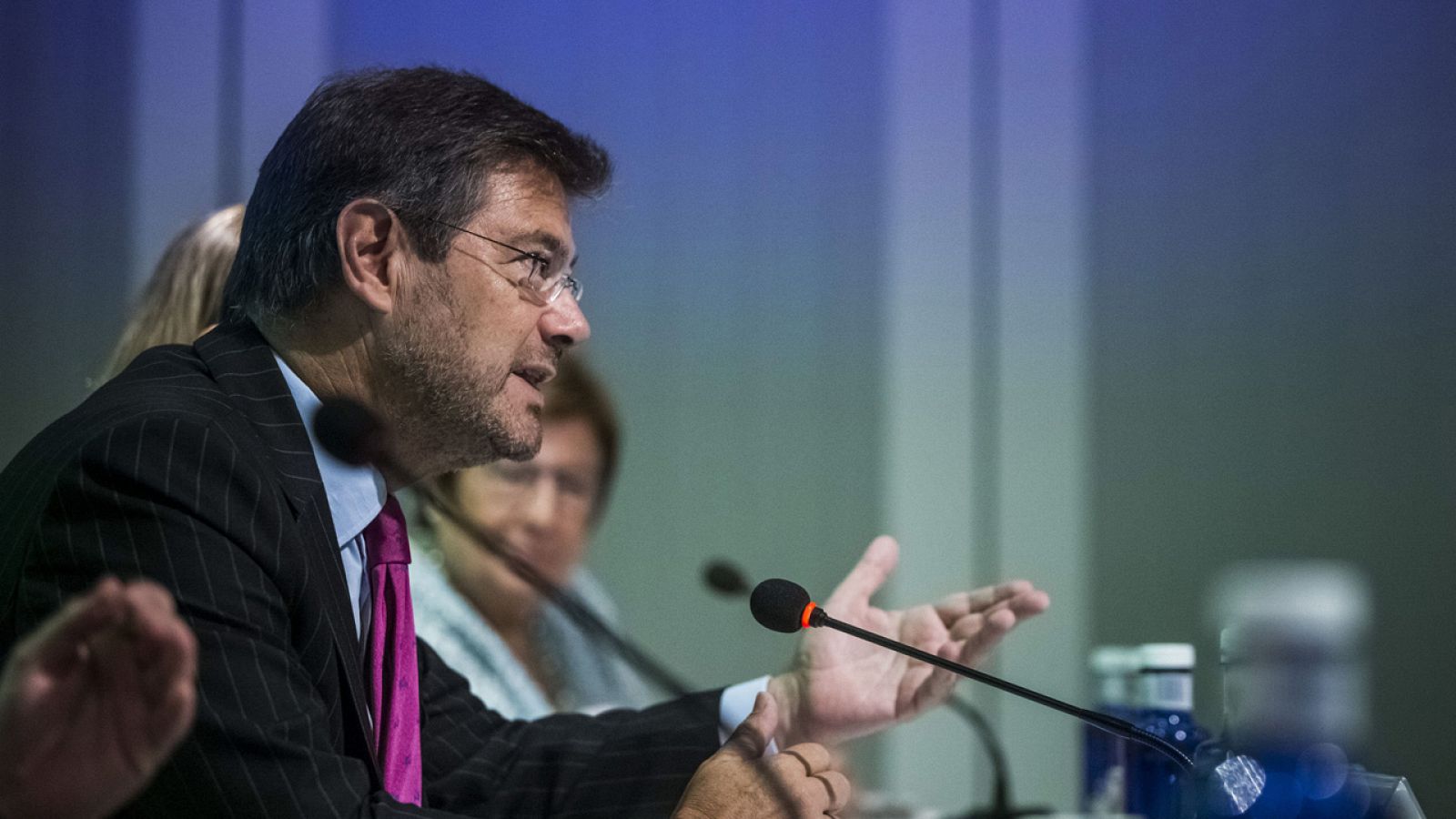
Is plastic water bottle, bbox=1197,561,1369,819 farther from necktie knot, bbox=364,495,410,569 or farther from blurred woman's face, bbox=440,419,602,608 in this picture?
blurred woman's face, bbox=440,419,602,608

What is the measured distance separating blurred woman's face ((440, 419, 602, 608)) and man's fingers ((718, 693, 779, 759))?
3.81 ft

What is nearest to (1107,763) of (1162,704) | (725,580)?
(1162,704)

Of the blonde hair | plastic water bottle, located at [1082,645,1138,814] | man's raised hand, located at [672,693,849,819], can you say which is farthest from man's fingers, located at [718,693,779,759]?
the blonde hair

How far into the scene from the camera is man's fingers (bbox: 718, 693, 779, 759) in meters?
1.08

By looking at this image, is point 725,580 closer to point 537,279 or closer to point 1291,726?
point 537,279

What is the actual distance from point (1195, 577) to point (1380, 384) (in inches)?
21.7

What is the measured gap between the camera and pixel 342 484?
118 centimetres

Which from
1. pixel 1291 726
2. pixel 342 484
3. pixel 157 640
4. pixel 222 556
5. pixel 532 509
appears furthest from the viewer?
pixel 532 509

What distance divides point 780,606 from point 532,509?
125cm

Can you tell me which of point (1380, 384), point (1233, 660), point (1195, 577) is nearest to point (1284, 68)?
point (1380, 384)

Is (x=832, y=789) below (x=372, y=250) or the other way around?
below

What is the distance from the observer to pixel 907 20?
296 cm

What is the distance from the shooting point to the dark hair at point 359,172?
126 centimetres

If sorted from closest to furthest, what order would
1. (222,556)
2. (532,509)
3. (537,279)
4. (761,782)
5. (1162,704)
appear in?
(222,556) < (761,782) < (537,279) < (1162,704) < (532,509)
